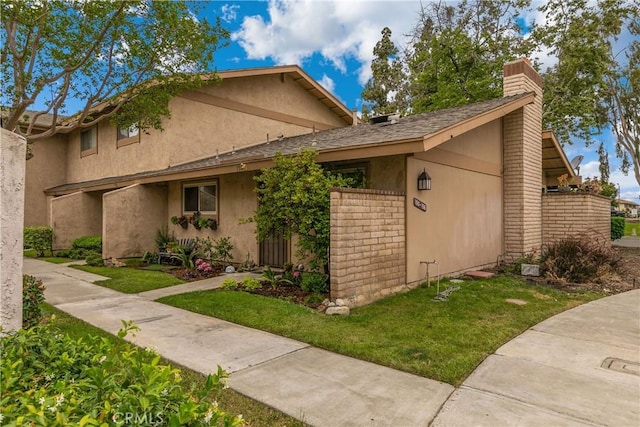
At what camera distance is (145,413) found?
154cm

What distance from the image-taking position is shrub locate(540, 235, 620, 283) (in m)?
8.60

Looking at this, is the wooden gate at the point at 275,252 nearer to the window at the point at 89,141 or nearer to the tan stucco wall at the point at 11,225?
the tan stucco wall at the point at 11,225

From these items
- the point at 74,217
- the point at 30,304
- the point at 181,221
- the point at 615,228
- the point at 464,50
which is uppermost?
the point at 464,50

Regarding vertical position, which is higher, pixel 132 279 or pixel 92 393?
pixel 92 393

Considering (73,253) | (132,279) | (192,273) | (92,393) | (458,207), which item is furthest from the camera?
(73,253)

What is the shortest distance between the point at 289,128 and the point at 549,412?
14.5m

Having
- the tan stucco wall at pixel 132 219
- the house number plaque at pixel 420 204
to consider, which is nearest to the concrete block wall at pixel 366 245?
the house number plaque at pixel 420 204

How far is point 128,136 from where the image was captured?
14102 millimetres

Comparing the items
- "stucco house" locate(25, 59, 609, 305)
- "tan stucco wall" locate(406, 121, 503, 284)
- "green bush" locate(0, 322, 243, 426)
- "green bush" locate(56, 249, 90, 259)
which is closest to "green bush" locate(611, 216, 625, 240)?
"stucco house" locate(25, 59, 609, 305)

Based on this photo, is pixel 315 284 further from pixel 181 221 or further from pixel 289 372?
pixel 181 221

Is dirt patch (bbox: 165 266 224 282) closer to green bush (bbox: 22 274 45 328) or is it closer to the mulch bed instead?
the mulch bed

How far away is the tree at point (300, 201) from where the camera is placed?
22.8 feet

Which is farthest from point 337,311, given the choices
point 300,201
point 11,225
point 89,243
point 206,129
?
point 89,243

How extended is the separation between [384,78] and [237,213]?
24.0m
